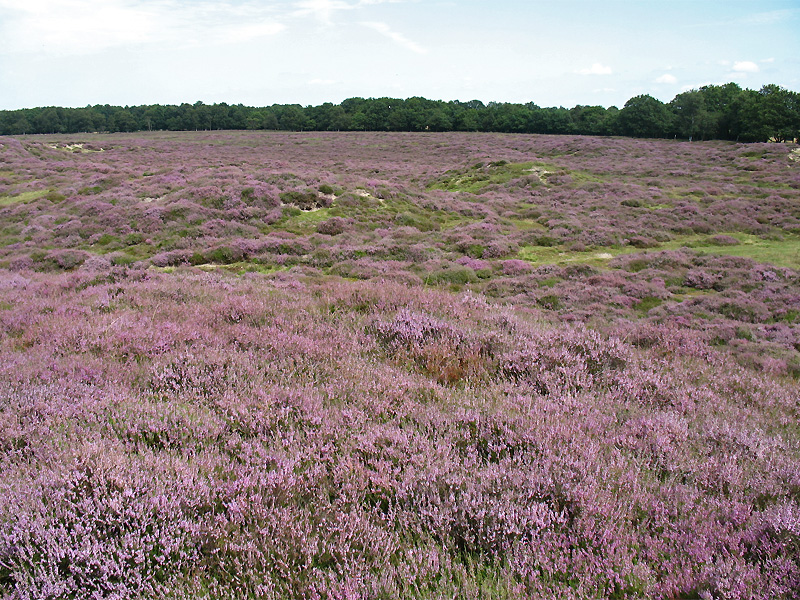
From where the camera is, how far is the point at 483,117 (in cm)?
10750

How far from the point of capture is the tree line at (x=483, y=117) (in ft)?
230

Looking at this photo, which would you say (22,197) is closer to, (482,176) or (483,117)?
(482,176)

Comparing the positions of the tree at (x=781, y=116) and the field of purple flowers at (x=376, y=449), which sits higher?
the tree at (x=781, y=116)

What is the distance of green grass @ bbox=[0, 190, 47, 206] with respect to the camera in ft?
90.6

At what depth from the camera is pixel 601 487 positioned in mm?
3434

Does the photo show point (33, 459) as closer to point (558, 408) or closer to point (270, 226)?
point (558, 408)

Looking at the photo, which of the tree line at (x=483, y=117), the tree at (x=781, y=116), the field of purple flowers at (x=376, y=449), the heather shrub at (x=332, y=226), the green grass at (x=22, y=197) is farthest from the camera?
the tree line at (x=483, y=117)

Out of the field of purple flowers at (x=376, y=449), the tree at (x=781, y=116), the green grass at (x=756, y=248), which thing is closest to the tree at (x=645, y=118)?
the tree at (x=781, y=116)

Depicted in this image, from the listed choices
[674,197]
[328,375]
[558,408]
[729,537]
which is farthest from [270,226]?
[674,197]

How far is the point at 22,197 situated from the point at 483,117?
3820 inches

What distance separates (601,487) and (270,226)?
2090 centimetres

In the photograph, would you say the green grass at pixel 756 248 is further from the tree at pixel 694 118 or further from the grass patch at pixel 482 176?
the tree at pixel 694 118

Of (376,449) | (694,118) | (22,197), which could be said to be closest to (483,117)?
(694,118)

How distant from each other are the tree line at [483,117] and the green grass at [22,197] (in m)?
85.9
